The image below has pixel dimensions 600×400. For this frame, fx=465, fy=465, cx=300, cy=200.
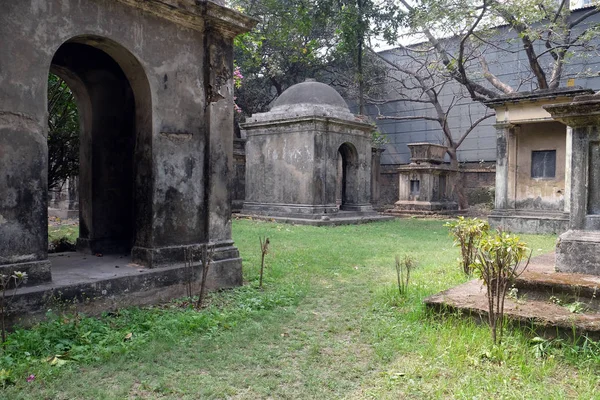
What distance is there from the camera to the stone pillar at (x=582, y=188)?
4.96m

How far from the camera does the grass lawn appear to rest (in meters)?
3.06

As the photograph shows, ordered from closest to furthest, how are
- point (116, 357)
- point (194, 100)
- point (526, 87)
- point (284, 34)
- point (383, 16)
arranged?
point (116, 357)
point (194, 100)
point (284, 34)
point (383, 16)
point (526, 87)

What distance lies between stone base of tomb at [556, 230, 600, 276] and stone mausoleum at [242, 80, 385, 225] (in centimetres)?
820

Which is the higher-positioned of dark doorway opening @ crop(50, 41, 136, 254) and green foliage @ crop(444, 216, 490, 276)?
dark doorway opening @ crop(50, 41, 136, 254)

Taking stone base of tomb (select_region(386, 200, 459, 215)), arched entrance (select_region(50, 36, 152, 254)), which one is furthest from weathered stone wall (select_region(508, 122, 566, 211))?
arched entrance (select_region(50, 36, 152, 254))

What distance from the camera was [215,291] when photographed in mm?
5480

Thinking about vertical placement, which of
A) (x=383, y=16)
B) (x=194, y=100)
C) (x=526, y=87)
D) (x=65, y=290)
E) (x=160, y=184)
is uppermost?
(x=383, y=16)

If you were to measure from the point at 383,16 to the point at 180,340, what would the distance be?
18417 millimetres

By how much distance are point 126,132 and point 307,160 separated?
805 cm

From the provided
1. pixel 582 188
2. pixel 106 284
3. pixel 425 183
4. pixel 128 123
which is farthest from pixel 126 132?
pixel 425 183

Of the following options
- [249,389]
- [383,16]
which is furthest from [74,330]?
[383,16]

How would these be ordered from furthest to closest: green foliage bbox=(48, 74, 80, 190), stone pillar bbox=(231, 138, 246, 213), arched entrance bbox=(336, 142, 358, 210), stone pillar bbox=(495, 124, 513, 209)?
stone pillar bbox=(231, 138, 246, 213), arched entrance bbox=(336, 142, 358, 210), stone pillar bbox=(495, 124, 513, 209), green foliage bbox=(48, 74, 80, 190)

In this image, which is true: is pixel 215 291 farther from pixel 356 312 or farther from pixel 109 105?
pixel 109 105

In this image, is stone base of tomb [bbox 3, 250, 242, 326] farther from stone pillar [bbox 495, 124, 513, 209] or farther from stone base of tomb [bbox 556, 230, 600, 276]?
stone pillar [bbox 495, 124, 513, 209]
